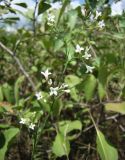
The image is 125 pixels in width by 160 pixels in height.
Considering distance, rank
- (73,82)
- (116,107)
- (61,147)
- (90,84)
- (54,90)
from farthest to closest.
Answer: (73,82), (90,84), (116,107), (61,147), (54,90)

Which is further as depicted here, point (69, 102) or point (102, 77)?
point (69, 102)

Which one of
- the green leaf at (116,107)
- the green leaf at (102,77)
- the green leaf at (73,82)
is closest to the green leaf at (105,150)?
the green leaf at (116,107)

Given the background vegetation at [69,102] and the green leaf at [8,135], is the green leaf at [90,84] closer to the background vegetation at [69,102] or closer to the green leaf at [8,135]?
the background vegetation at [69,102]

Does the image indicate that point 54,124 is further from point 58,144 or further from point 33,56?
point 33,56

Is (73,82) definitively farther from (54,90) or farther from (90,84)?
(54,90)

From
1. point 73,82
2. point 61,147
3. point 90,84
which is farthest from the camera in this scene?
point 73,82

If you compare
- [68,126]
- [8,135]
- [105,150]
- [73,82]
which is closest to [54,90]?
[8,135]
